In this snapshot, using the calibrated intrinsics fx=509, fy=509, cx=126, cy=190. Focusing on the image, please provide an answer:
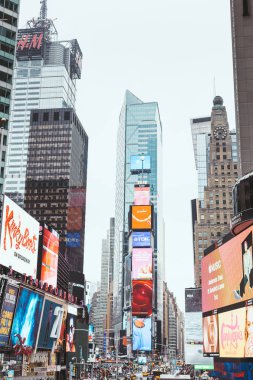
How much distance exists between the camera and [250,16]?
62.4m

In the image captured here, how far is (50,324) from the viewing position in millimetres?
58125

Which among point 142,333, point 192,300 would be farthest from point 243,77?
point 142,333

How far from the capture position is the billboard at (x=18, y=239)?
50328mm

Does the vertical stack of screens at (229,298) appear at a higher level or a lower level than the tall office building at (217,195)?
lower

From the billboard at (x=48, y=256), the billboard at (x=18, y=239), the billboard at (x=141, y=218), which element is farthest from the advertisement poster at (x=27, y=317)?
the billboard at (x=141, y=218)

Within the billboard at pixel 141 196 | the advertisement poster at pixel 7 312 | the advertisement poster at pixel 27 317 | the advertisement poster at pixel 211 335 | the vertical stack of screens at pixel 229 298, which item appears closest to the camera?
the vertical stack of screens at pixel 229 298

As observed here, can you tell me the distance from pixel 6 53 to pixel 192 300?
58605 mm

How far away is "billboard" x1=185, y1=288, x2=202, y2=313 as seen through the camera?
9794 centimetres

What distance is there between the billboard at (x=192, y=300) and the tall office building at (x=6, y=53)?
40962 mm

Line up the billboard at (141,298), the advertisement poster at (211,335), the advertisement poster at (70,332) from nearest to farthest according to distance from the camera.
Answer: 1. the advertisement poster at (211,335)
2. the advertisement poster at (70,332)
3. the billboard at (141,298)

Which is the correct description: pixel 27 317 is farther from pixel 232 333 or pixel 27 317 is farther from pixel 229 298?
pixel 232 333

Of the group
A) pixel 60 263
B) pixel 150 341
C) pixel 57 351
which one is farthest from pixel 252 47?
pixel 150 341

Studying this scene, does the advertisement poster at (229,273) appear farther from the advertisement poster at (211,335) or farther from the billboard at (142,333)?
the billboard at (142,333)

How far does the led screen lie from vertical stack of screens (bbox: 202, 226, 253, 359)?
108m
